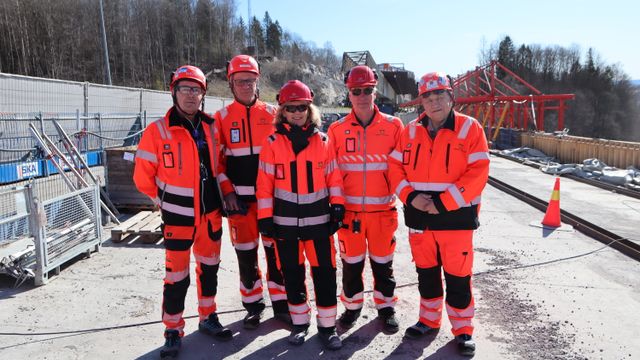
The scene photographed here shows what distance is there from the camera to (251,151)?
399cm

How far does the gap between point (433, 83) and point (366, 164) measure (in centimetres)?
91

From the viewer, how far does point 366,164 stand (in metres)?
3.89

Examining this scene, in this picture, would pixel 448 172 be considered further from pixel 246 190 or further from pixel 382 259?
pixel 246 190

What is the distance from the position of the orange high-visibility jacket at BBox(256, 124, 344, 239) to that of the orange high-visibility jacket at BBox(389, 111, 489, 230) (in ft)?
2.21

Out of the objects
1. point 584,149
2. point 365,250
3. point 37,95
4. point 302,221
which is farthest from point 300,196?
point 584,149

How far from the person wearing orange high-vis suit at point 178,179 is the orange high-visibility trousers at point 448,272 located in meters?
1.90

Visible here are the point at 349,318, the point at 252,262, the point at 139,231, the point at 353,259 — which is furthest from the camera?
the point at 139,231

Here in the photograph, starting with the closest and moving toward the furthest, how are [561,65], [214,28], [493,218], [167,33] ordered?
1. [493,218]
2. [167,33]
3. [214,28]
4. [561,65]

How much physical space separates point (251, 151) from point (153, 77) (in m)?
55.8

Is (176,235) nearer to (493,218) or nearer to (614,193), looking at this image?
(493,218)

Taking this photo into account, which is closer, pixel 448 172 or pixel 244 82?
pixel 448 172

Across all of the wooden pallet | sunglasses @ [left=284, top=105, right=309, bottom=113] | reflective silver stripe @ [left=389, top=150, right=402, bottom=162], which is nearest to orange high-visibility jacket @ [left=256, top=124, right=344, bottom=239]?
sunglasses @ [left=284, top=105, right=309, bottom=113]

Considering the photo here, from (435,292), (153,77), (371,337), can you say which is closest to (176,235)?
(371,337)

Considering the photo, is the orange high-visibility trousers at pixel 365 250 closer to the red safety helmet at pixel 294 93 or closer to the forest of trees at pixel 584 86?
the red safety helmet at pixel 294 93
